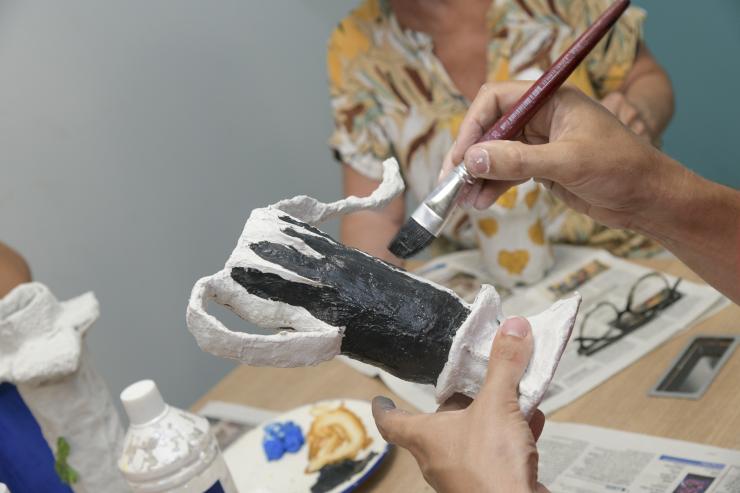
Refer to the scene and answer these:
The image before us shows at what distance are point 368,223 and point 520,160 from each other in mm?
919

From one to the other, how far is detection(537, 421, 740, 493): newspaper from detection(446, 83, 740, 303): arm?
195 mm

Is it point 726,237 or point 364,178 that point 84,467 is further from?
point 364,178

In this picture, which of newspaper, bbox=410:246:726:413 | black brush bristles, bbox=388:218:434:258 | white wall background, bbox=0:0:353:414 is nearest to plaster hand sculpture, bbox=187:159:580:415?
black brush bristles, bbox=388:218:434:258

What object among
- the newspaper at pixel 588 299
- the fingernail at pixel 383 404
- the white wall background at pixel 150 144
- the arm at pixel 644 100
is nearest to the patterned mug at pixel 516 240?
the newspaper at pixel 588 299

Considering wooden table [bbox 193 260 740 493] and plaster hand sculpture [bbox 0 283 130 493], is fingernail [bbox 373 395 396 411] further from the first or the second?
plaster hand sculpture [bbox 0 283 130 493]

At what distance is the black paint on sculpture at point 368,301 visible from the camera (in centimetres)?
66

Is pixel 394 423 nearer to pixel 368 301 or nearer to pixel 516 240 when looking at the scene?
pixel 368 301

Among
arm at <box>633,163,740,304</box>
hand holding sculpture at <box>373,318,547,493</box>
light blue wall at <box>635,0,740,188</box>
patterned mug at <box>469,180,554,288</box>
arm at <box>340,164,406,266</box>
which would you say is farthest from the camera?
light blue wall at <box>635,0,740,188</box>

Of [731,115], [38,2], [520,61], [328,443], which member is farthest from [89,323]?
[731,115]

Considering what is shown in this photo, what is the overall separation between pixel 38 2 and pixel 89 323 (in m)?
1.20

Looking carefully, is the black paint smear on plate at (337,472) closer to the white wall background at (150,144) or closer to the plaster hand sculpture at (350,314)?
the plaster hand sculpture at (350,314)

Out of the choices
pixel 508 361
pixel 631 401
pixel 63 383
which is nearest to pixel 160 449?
pixel 63 383

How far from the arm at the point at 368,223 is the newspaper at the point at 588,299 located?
5.2 inches

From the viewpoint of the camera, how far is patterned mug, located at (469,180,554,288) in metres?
1.33
